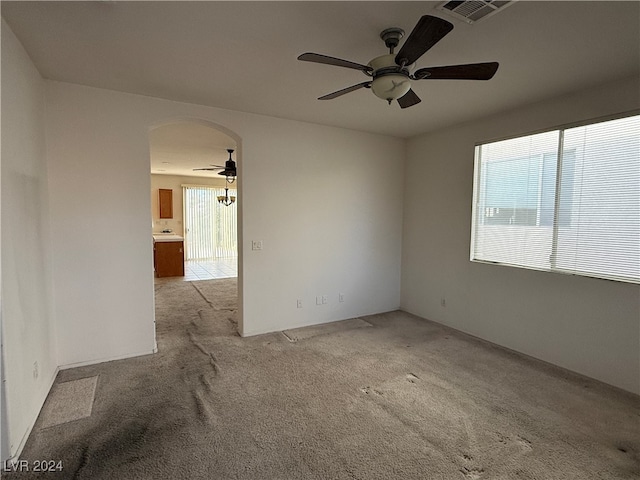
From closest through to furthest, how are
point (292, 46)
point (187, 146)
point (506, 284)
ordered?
point (292, 46) < point (506, 284) < point (187, 146)

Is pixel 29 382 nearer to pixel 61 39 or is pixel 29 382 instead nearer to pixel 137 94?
pixel 61 39

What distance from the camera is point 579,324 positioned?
3027mm

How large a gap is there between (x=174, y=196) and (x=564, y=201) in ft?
29.7

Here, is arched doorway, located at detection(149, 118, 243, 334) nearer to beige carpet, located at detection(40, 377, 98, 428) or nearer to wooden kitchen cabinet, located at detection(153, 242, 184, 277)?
wooden kitchen cabinet, located at detection(153, 242, 184, 277)

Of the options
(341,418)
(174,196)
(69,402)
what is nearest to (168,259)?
(174,196)

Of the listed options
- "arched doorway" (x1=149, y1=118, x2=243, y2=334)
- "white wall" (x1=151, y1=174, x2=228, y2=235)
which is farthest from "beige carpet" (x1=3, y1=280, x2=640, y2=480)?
"white wall" (x1=151, y1=174, x2=228, y2=235)

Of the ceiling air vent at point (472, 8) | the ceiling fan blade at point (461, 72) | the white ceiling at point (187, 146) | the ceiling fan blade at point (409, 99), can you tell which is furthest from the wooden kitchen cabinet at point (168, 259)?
the ceiling air vent at point (472, 8)

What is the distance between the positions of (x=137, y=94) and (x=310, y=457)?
3.45m

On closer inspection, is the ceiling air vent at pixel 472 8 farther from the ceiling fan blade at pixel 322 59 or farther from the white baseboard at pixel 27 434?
the white baseboard at pixel 27 434

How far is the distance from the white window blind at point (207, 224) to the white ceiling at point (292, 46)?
6707 millimetres

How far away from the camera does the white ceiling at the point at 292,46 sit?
1831 millimetres

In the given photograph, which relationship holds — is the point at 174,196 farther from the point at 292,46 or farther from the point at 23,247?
the point at 292,46

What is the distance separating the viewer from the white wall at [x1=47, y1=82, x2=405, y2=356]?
298cm

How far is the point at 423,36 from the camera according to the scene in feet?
5.27
